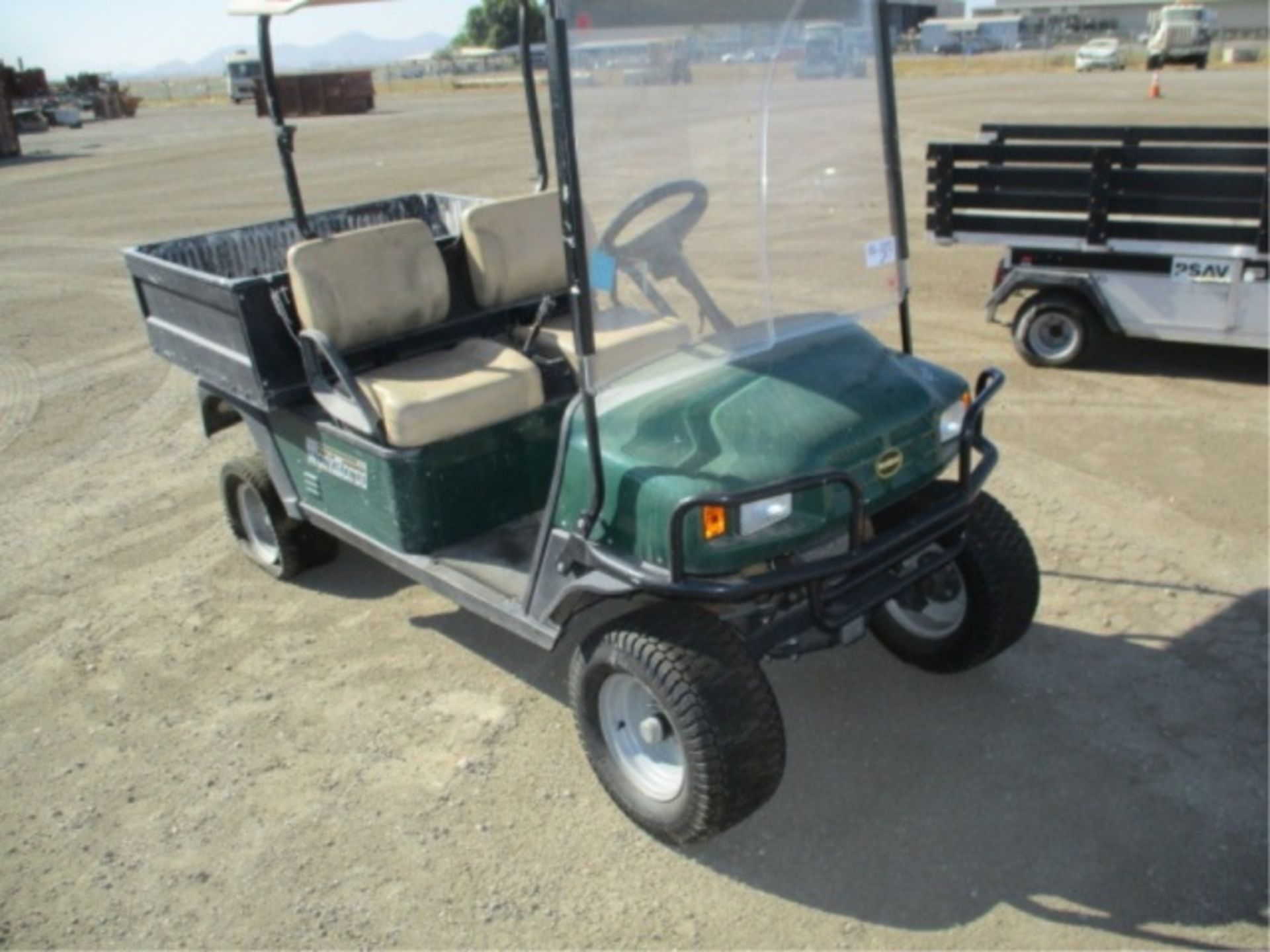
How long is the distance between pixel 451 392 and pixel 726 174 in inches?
49.4

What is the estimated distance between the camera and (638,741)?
320 centimetres

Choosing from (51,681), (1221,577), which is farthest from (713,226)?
(51,681)

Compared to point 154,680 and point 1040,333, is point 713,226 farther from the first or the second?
point 1040,333

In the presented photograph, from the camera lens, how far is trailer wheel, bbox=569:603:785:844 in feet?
9.11

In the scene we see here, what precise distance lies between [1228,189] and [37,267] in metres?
11.0

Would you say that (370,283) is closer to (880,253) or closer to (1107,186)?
(880,253)


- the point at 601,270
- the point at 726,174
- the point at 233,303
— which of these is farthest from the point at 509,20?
the point at 601,270

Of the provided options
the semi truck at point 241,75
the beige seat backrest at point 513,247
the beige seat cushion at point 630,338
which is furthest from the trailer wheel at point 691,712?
the semi truck at point 241,75

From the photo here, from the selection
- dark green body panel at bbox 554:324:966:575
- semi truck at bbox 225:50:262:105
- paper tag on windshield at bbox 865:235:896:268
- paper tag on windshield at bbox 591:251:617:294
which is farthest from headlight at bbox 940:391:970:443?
semi truck at bbox 225:50:262:105

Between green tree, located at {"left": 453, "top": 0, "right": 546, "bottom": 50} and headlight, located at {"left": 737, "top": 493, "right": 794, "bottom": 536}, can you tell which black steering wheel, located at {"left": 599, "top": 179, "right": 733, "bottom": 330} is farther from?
green tree, located at {"left": 453, "top": 0, "right": 546, "bottom": 50}

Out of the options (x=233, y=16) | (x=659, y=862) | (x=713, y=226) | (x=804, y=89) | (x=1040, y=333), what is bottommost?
(x=659, y=862)

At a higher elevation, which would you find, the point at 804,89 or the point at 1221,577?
the point at 804,89

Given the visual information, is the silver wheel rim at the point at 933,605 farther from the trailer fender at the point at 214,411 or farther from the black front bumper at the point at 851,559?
the trailer fender at the point at 214,411

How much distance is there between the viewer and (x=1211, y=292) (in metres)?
5.91
